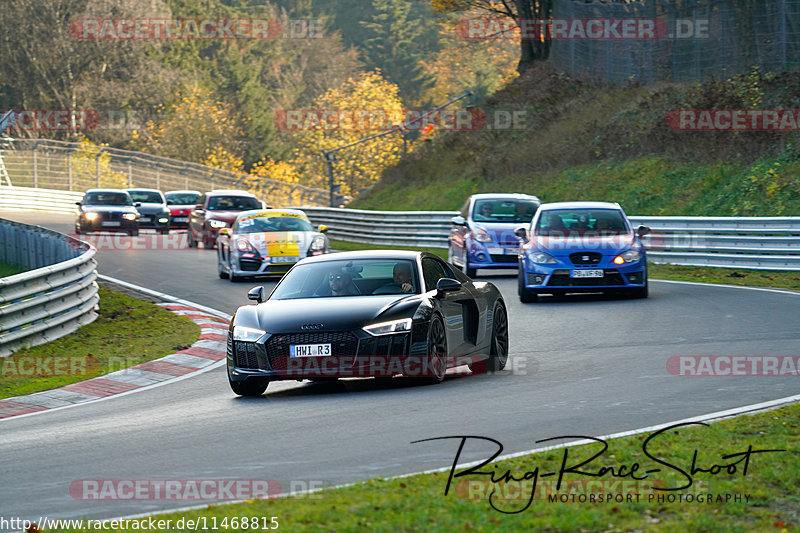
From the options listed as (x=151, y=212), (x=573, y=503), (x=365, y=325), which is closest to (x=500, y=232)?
(x=365, y=325)

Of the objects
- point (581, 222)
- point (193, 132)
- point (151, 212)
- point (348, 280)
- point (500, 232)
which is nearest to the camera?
point (348, 280)

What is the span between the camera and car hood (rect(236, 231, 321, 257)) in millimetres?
24922

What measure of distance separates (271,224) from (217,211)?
8.78 meters

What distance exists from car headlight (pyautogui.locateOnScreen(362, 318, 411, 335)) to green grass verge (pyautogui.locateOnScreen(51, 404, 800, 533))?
3.48 m

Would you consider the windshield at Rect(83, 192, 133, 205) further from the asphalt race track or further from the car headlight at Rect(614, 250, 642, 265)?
the asphalt race track

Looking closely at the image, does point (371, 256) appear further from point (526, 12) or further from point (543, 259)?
point (526, 12)

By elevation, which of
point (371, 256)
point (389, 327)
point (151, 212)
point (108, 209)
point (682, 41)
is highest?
point (682, 41)

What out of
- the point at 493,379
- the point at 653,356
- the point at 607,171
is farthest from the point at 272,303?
the point at 607,171

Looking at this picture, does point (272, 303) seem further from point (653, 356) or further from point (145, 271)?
point (145, 271)

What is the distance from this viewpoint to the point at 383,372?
10961mm

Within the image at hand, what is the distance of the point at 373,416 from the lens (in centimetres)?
969

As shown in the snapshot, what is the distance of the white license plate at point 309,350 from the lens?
10898 mm

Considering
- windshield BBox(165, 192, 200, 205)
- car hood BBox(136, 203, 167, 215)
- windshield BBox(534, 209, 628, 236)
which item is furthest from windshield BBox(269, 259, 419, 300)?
windshield BBox(165, 192, 200, 205)

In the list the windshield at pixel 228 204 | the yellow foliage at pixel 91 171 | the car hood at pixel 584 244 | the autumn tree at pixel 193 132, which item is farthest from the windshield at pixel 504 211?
the autumn tree at pixel 193 132
